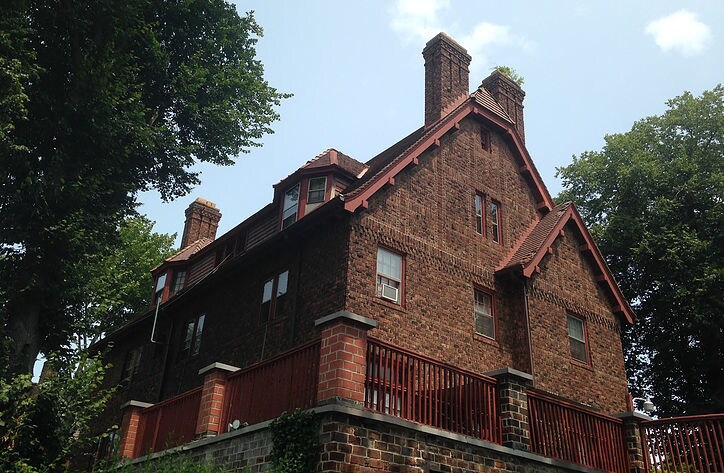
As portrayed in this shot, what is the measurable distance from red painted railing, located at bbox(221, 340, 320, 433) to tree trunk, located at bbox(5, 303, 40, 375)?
713 centimetres

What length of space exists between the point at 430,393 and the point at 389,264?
222 inches

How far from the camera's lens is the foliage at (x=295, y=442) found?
9031 mm

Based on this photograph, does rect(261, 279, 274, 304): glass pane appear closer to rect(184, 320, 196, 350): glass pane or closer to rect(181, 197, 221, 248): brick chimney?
rect(184, 320, 196, 350): glass pane

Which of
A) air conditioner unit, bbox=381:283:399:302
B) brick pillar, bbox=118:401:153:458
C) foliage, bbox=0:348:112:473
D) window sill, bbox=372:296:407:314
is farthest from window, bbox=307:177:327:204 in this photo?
foliage, bbox=0:348:112:473

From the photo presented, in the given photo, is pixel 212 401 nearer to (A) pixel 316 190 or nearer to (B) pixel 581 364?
(A) pixel 316 190

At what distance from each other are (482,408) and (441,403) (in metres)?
0.93

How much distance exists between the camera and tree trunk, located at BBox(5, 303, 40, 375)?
622 inches

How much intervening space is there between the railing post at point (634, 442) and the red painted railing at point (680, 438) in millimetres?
100

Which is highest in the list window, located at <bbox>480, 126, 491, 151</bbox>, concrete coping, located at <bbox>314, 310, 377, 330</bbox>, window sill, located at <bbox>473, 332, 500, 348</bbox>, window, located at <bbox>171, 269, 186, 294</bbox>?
window, located at <bbox>480, 126, 491, 151</bbox>

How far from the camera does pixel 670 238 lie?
2781cm

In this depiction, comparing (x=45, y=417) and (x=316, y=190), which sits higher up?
(x=316, y=190)

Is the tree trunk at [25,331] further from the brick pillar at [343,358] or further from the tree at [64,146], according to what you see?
Result: the brick pillar at [343,358]

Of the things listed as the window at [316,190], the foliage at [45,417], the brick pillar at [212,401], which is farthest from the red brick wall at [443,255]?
the foliage at [45,417]

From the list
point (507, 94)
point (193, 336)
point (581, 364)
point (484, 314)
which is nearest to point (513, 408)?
point (484, 314)
